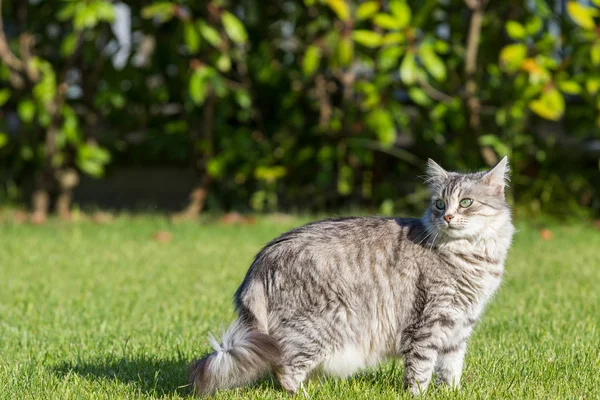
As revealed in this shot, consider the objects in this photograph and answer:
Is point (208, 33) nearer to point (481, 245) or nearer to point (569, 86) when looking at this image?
point (569, 86)

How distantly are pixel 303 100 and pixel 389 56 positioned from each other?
5.52ft

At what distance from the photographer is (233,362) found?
3027mm

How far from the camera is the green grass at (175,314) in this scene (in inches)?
133

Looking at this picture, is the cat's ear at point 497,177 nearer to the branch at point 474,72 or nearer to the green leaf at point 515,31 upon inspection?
the green leaf at point 515,31

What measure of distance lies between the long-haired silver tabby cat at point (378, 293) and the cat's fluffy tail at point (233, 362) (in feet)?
0.12

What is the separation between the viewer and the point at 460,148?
7750 mm

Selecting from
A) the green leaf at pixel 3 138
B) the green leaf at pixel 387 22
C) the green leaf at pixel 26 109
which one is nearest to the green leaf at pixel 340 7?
the green leaf at pixel 387 22

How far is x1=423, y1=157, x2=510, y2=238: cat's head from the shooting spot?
3416mm

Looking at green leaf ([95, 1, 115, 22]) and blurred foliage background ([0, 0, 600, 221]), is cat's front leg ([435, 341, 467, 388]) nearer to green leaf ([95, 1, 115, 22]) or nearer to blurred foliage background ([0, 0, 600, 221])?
blurred foliage background ([0, 0, 600, 221])

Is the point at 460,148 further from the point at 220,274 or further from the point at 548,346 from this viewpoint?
the point at 548,346

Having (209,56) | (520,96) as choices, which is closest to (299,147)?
(209,56)

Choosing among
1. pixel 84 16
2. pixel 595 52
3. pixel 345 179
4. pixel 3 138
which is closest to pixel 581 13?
pixel 595 52

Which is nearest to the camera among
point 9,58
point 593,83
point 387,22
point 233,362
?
point 233,362

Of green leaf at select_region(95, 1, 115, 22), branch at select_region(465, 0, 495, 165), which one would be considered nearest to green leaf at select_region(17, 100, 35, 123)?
green leaf at select_region(95, 1, 115, 22)
